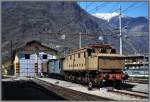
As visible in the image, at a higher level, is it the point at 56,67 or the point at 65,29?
the point at 65,29

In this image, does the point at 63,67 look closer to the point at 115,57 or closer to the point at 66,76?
the point at 66,76

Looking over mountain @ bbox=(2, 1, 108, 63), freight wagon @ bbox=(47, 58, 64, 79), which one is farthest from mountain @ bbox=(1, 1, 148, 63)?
freight wagon @ bbox=(47, 58, 64, 79)

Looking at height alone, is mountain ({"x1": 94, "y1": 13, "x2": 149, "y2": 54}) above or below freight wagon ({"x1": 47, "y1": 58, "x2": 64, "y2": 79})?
above

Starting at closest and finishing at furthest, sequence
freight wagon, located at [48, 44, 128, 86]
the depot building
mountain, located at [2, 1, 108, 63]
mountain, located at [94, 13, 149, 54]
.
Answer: freight wagon, located at [48, 44, 128, 86], mountain, located at [94, 13, 149, 54], mountain, located at [2, 1, 108, 63], the depot building

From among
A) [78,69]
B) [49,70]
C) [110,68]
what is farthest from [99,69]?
[49,70]

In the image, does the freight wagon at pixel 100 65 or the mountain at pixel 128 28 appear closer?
the freight wagon at pixel 100 65

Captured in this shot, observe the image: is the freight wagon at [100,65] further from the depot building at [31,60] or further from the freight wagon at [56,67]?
the depot building at [31,60]

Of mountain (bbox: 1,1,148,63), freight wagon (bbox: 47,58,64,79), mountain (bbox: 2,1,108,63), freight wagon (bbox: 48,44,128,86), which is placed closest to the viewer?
freight wagon (bbox: 48,44,128,86)

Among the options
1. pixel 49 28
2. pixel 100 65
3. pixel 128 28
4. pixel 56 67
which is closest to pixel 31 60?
pixel 56 67

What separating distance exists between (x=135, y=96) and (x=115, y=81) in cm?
791

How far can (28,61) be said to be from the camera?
2245 inches

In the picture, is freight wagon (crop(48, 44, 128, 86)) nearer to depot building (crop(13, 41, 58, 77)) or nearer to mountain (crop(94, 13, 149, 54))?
mountain (crop(94, 13, 149, 54))

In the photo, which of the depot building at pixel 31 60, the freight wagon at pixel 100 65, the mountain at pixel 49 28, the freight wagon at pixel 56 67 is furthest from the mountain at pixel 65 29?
the freight wagon at pixel 100 65

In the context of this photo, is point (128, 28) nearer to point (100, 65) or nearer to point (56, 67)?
point (56, 67)
